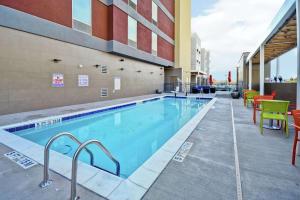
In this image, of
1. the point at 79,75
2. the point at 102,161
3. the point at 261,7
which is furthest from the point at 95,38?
the point at 261,7

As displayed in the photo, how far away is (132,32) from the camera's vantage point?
1255cm

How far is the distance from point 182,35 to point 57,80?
18478mm

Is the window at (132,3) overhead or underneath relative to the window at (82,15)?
overhead

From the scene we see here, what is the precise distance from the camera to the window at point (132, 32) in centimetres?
1217

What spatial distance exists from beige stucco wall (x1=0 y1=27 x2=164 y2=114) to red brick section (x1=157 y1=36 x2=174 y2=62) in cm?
786

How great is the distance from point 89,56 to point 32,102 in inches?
157

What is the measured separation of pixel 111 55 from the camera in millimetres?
11008

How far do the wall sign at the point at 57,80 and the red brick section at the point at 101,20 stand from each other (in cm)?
350

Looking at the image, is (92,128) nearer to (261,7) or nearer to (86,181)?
(86,181)

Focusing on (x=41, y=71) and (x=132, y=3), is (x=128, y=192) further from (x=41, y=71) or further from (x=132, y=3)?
(x=132, y=3)

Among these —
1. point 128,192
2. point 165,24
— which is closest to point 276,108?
point 128,192

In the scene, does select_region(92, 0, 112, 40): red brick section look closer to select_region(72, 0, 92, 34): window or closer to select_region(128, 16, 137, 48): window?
select_region(72, 0, 92, 34): window

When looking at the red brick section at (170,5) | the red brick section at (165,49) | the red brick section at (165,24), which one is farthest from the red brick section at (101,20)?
the red brick section at (170,5)

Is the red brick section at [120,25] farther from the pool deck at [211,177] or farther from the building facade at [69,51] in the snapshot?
the pool deck at [211,177]
